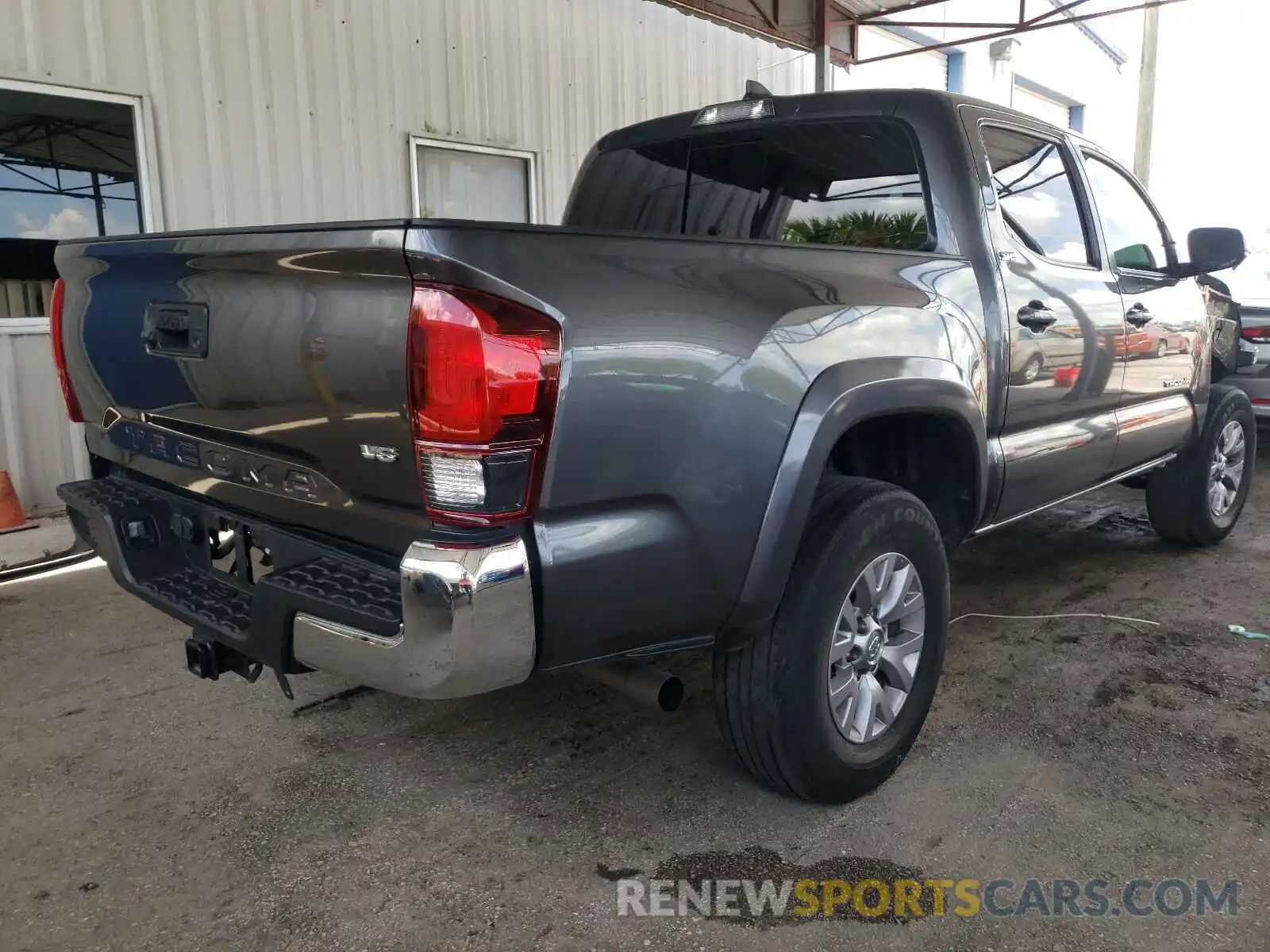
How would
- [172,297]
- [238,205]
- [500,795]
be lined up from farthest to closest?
[238,205]
[500,795]
[172,297]

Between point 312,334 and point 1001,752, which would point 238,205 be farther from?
point 1001,752

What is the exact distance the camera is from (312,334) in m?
1.96

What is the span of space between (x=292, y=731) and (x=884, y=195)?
8.54ft

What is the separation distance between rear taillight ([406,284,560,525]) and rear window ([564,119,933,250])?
1254 millimetres

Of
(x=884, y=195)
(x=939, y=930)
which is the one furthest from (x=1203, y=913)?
(x=884, y=195)

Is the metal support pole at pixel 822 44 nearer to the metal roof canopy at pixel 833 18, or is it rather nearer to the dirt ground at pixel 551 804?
the metal roof canopy at pixel 833 18

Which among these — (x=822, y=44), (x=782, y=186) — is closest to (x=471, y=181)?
(x=822, y=44)

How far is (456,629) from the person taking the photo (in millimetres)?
1742

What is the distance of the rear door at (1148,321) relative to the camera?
3857mm

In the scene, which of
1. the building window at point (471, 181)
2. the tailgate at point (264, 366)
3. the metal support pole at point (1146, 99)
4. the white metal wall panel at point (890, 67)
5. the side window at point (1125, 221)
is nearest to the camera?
the tailgate at point (264, 366)

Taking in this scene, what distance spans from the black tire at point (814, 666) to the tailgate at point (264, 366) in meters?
0.96

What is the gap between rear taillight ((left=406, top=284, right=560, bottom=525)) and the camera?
Answer: 1725 millimetres

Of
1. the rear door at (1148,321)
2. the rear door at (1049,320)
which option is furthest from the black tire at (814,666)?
the rear door at (1148,321)

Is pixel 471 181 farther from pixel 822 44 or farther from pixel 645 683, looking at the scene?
pixel 645 683
